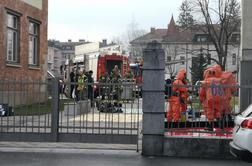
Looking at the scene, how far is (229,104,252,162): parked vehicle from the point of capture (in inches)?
333

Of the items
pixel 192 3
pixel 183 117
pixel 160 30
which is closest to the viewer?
pixel 183 117

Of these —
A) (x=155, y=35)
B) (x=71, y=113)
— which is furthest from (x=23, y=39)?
(x=155, y=35)

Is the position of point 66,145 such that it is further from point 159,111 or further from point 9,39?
point 9,39

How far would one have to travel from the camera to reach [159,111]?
1074cm

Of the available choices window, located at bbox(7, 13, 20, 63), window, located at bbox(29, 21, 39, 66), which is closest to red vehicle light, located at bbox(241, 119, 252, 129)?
window, located at bbox(7, 13, 20, 63)

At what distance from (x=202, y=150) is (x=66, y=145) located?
3.31 metres

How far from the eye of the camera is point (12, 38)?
23.0m

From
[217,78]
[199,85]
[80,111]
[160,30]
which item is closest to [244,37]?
[217,78]

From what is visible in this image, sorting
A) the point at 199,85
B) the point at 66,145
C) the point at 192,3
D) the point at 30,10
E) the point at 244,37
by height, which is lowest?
the point at 66,145

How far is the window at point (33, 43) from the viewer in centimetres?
2519

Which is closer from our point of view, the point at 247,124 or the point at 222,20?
the point at 247,124

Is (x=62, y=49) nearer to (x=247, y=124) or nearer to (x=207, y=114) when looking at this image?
(x=207, y=114)

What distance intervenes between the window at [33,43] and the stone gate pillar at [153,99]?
15.3 meters

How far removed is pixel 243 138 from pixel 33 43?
18641mm
